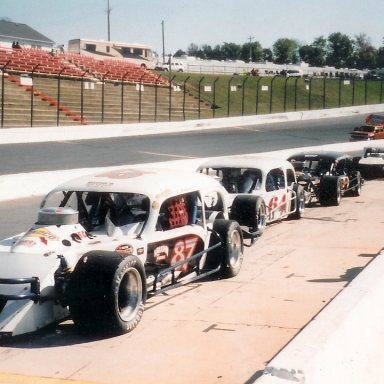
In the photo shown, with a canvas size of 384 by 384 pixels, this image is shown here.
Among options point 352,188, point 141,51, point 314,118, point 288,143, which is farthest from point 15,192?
point 141,51

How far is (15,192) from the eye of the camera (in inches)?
662

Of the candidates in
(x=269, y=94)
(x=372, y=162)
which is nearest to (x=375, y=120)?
(x=372, y=162)

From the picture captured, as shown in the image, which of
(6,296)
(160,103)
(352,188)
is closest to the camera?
(6,296)

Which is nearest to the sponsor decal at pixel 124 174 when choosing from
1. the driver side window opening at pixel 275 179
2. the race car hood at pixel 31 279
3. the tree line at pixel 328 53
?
the race car hood at pixel 31 279

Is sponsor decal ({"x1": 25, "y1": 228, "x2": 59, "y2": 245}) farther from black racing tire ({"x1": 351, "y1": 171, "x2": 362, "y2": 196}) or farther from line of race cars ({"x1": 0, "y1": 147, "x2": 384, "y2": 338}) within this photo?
black racing tire ({"x1": 351, "y1": 171, "x2": 362, "y2": 196})

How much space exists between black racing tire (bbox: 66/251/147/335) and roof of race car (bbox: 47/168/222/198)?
4.72 feet

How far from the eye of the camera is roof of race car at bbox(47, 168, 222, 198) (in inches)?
311

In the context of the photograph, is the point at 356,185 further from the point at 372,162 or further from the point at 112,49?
the point at 112,49

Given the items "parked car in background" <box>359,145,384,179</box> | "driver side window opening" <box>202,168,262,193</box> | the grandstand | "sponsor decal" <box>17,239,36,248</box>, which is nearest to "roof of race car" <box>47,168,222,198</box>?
"sponsor decal" <box>17,239,36,248</box>

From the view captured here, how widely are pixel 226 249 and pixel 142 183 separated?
5.21ft

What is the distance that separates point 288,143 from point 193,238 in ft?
93.3

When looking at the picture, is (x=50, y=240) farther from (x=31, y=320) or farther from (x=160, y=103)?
(x=160, y=103)

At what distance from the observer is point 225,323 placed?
6.94 m

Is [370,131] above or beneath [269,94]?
beneath
